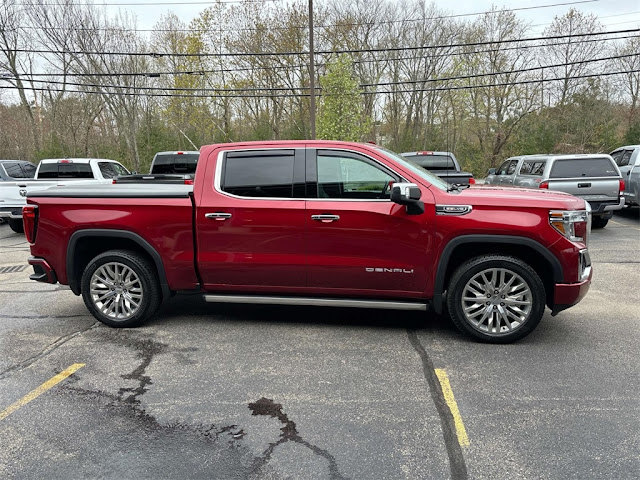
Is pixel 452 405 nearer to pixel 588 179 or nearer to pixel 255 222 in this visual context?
pixel 255 222

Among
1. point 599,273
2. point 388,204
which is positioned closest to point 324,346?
point 388,204

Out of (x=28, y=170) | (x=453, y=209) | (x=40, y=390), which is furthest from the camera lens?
(x=28, y=170)

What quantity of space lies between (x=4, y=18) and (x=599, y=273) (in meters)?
33.9

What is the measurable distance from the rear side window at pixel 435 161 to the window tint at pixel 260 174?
9.27m

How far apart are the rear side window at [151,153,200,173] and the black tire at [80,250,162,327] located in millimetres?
8588

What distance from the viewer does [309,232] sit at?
181 inches

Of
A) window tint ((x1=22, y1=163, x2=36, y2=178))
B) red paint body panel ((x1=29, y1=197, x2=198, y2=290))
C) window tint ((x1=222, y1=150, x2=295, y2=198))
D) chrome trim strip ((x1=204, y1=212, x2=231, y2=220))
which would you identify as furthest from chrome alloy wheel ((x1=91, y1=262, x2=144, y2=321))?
window tint ((x1=22, y1=163, x2=36, y2=178))

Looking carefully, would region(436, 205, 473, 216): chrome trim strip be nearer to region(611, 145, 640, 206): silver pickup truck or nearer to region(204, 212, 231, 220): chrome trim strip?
region(204, 212, 231, 220): chrome trim strip

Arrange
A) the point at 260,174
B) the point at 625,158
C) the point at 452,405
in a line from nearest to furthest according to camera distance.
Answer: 1. the point at 452,405
2. the point at 260,174
3. the point at 625,158

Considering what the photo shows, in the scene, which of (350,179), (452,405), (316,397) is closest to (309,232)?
(350,179)

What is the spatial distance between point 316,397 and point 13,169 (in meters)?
14.0

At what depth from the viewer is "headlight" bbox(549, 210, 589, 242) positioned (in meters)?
4.25

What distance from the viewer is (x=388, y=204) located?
14.8ft

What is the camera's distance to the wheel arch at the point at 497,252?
429 cm
